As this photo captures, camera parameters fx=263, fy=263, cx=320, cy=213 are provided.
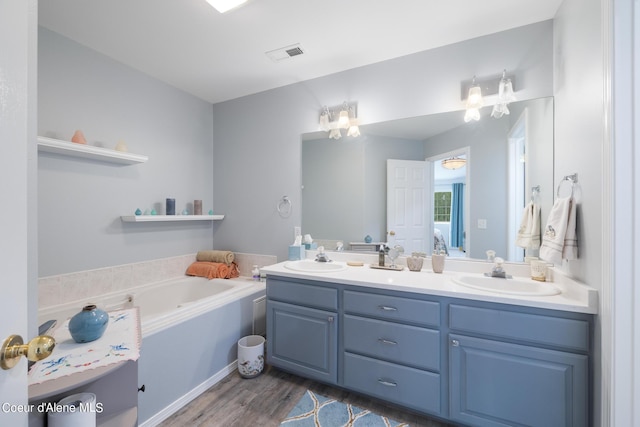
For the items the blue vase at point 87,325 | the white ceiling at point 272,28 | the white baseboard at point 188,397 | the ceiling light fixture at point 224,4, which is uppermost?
the white ceiling at point 272,28

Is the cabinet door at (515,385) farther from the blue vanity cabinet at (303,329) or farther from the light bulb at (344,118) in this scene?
the light bulb at (344,118)

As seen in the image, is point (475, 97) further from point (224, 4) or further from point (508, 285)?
point (224, 4)

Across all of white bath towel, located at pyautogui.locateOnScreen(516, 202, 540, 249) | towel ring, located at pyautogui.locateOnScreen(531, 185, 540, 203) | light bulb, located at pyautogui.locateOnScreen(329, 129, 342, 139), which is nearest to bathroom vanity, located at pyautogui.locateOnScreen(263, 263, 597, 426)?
white bath towel, located at pyautogui.locateOnScreen(516, 202, 540, 249)

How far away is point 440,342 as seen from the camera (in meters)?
1.52

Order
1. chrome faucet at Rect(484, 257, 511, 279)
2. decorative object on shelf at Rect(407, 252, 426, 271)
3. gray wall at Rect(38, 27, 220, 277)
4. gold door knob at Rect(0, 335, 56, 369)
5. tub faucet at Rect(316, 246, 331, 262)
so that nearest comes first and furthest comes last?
gold door knob at Rect(0, 335, 56, 369), chrome faucet at Rect(484, 257, 511, 279), gray wall at Rect(38, 27, 220, 277), decorative object on shelf at Rect(407, 252, 426, 271), tub faucet at Rect(316, 246, 331, 262)

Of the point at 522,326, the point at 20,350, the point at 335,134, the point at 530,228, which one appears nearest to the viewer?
the point at 20,350

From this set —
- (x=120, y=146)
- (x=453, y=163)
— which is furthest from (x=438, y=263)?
(x=120, y=146)

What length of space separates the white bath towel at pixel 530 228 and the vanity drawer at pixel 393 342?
0.89 m

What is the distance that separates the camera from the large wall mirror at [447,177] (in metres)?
1.82

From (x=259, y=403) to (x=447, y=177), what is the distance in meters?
2.14

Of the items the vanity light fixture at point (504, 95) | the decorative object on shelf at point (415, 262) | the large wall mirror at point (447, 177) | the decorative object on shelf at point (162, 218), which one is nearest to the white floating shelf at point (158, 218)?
the decorative object on shelf at point (162, 218)

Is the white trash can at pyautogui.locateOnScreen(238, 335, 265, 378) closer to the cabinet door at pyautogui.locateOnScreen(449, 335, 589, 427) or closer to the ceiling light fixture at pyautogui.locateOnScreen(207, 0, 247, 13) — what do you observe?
the cabinet door at pyautogui.locateOnScreen(449, 335, 589, 427)

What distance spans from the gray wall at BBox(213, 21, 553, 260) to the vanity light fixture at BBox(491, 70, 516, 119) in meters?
0.08

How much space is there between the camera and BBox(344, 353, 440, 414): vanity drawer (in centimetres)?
154
